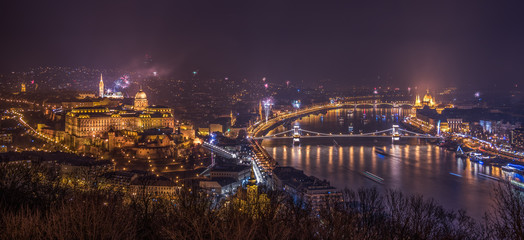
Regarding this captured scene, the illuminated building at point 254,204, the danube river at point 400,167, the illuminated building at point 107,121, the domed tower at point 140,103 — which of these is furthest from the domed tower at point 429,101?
the illuminated building at point 254,204

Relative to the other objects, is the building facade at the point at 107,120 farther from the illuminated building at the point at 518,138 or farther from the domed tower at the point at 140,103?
the illuminated building at the point at 518,138

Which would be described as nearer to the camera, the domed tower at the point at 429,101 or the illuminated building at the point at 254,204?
the illuminated building at the point at 254,204

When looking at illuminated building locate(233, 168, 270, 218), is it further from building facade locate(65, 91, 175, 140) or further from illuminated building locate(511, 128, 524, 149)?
illuminated building locate(511, 128, 524, 149)

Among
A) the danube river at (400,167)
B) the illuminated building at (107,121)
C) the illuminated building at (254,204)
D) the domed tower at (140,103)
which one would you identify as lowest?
the danube river at (400,167)

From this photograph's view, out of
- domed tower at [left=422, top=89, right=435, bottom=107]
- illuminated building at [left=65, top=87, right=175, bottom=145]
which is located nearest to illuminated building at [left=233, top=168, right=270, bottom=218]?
illuminated building at [left=65, top=87, right=175, bottom=145]

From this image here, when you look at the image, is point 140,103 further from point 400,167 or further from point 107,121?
point 400,167

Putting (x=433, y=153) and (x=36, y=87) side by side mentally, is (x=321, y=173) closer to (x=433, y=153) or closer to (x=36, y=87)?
(x=433, y=153)

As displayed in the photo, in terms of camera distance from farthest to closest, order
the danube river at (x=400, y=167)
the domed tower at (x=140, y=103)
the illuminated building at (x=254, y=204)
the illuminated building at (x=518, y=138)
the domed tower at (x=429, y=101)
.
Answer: the domed tower at (x=429, y=101) → the domed tower at (x=140, y=103) → the illuminated building at (x=518, y=138) → the danube river at (x=400, y=167) → the illuminated building at (x=254, y=204)

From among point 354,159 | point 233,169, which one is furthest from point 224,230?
point 354,159
